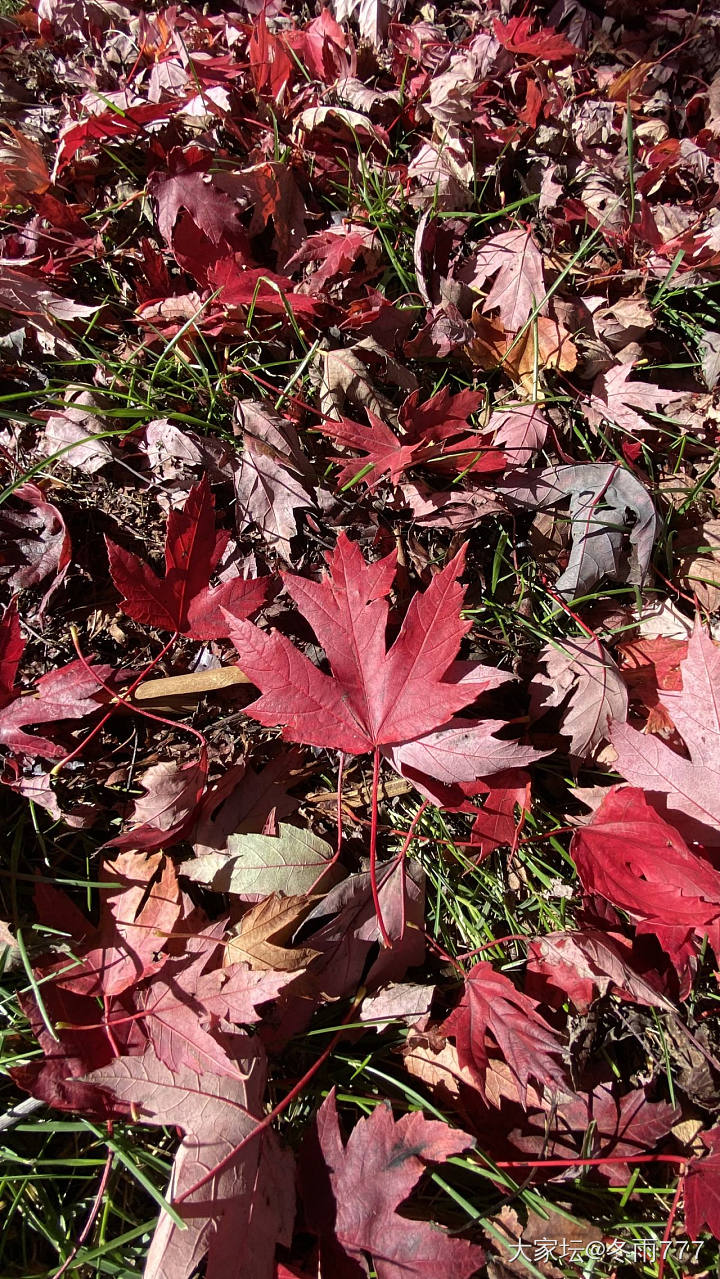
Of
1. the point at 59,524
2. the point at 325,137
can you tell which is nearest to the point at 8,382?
the point at 59,524

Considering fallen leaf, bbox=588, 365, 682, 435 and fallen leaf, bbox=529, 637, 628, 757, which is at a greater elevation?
fallen leaf, bbox=588, 365, 682, 435

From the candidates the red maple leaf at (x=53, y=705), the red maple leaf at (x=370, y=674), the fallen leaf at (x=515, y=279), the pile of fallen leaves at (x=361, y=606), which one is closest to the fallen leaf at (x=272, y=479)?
the pile of fallen leaves at (x=361, y=606)

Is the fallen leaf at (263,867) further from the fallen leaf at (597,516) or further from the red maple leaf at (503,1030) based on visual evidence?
the fallen leaf at (597,516)

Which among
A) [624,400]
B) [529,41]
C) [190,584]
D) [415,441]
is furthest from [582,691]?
[529,41]

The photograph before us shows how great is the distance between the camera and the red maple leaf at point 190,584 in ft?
4.52

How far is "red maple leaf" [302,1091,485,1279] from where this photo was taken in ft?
3.61

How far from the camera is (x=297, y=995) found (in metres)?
1.25

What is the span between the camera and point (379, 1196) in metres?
1.14

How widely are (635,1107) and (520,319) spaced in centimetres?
178

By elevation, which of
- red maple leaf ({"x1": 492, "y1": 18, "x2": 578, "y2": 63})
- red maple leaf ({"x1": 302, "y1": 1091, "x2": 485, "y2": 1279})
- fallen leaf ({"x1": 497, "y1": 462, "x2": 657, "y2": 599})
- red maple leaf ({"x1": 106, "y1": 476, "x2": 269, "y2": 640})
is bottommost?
red maple leaf ({"x1": 302, "y1": 1091, "x2": 485, "y2": 1279})

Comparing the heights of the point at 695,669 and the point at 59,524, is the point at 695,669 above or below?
below

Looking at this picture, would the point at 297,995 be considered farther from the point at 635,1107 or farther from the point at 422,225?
the point at 422,225

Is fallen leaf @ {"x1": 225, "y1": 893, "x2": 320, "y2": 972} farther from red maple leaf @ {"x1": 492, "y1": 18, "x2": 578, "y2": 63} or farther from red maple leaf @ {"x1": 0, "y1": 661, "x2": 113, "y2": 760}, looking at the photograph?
red maple leaf @ {"x1": 492, "y1": 18, "x2": 578, "y2": 63}

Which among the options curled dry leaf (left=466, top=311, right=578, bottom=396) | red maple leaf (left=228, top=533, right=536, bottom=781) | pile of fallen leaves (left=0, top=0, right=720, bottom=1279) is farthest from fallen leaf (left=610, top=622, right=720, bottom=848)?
curled dry leaf (left=466, top=311, right=578, bottom=396)
